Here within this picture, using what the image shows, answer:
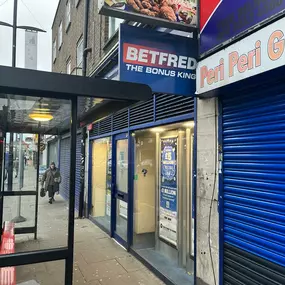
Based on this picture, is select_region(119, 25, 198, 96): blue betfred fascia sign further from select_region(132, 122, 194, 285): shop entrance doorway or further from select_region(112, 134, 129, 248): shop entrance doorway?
select_region(112, 134, 129, 248): shop entrance doorway

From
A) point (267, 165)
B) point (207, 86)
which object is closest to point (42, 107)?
point (207, 86)

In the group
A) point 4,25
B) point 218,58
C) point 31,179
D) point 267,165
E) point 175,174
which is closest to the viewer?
point 267,165

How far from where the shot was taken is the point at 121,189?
6.61 metres

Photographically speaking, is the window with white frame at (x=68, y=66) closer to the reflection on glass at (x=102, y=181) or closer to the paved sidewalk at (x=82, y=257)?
the reflection on glass at (x=102, y=181)

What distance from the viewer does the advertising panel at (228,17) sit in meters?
2.70

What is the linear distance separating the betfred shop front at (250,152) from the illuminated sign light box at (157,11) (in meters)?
0.66

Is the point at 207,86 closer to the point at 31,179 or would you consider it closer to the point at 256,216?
the point at 256,216

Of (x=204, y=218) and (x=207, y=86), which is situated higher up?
(x=207, y=86)

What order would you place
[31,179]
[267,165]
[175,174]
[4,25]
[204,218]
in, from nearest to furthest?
1. [267,165]
2. [204,218]
3. [175,174]
4. [31,179]
5. [4,25]

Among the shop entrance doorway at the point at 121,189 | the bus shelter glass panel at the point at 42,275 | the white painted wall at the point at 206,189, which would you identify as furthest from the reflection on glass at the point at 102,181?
the white painted wall at the point at 206,189

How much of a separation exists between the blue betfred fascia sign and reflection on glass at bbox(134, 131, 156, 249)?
2578mm

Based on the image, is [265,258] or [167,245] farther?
[167,245]

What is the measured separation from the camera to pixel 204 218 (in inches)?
146

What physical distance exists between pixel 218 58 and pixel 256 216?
68.6 inches
